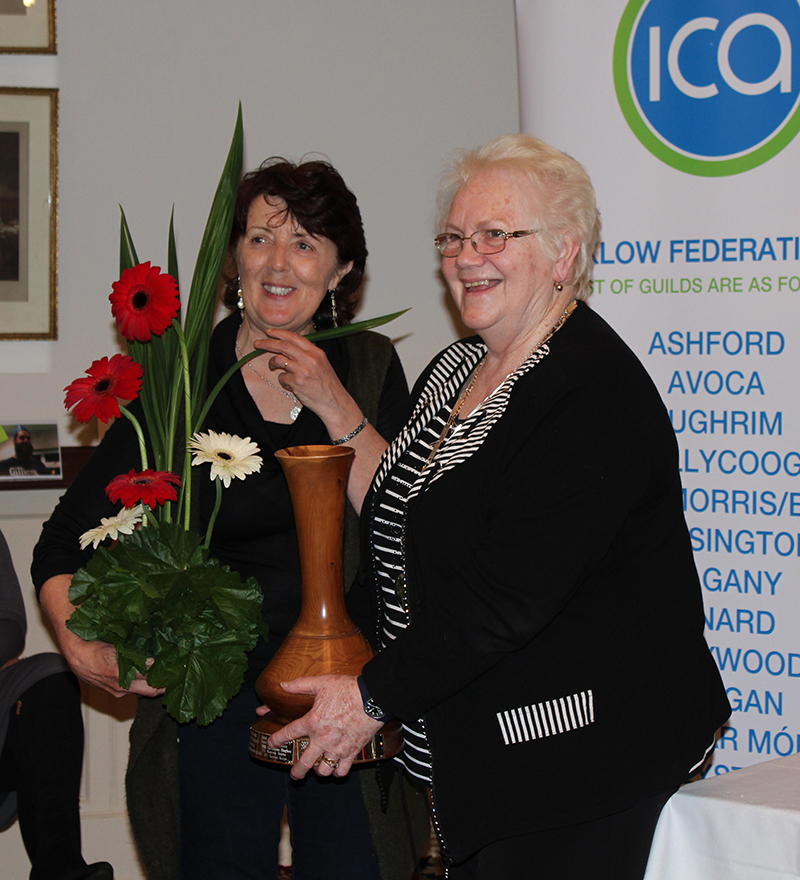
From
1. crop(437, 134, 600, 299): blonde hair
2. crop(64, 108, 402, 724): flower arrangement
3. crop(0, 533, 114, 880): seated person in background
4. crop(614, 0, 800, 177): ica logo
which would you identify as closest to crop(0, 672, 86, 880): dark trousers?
crop(0, 533, 114, 880): seated person in background

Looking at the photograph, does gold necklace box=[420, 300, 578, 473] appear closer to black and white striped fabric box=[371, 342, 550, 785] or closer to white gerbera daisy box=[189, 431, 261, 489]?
black and white striped fabric box=[371, 342, 550, 785]

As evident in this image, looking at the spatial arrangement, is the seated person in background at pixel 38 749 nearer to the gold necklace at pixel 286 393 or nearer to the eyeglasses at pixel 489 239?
the gold necklace at pixel 286 393

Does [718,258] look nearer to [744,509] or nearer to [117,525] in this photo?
[744,509]

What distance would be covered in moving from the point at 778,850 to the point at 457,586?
1.57ft

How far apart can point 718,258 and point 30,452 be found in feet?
6.19

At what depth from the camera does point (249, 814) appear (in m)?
1.54

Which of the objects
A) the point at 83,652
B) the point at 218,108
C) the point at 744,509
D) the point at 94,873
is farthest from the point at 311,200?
the point at 94,873

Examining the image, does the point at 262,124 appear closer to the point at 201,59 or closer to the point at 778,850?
the point at 201,59

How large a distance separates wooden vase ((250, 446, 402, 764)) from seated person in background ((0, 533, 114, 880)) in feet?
3.28

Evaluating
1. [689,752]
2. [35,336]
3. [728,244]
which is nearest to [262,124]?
[35,336]

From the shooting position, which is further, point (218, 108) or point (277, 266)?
point (218, 108)

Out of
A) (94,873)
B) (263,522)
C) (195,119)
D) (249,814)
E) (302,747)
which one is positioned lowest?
(94,873)

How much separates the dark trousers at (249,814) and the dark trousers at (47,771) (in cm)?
68

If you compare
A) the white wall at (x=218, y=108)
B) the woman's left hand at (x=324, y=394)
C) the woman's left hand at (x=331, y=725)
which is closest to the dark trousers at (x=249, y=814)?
the woman's left hand at (x=331, y=725)
